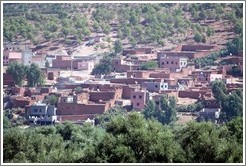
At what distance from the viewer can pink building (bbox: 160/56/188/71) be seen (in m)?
17.7

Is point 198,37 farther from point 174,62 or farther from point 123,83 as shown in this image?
point 123,83

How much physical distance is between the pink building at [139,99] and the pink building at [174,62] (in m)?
3.42

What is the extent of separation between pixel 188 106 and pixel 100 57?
20.8ft

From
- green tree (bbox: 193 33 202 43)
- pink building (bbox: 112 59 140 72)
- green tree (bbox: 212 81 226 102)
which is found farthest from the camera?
green tree (bbox: 193 33 202 43)

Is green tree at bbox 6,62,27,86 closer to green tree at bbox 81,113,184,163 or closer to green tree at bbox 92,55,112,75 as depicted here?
green tree at bbox 92,55,112,75

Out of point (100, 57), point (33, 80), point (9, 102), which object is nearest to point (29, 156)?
point (9, 102)

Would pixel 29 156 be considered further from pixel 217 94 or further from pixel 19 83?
pixel 19 83

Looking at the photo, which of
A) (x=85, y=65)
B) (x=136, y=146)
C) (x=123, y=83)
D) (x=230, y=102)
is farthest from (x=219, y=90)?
(x=136, y=146)

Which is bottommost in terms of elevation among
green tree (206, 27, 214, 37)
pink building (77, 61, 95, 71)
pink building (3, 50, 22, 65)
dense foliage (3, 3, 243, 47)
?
pink building (77, 61, 95, 71)

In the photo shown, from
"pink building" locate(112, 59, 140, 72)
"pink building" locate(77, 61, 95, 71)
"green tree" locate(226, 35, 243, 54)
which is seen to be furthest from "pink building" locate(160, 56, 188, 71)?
"pink building" locate(77, 61, 95, 71)

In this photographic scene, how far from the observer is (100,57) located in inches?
786

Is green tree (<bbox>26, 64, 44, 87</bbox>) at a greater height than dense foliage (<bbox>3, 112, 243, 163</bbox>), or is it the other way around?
green tree (<bbox>26, 64, 44, 87</bbox>)

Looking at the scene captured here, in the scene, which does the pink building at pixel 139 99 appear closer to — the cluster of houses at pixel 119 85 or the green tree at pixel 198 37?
the cluster of houses at pixel 119 85

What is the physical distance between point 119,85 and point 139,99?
986mm
